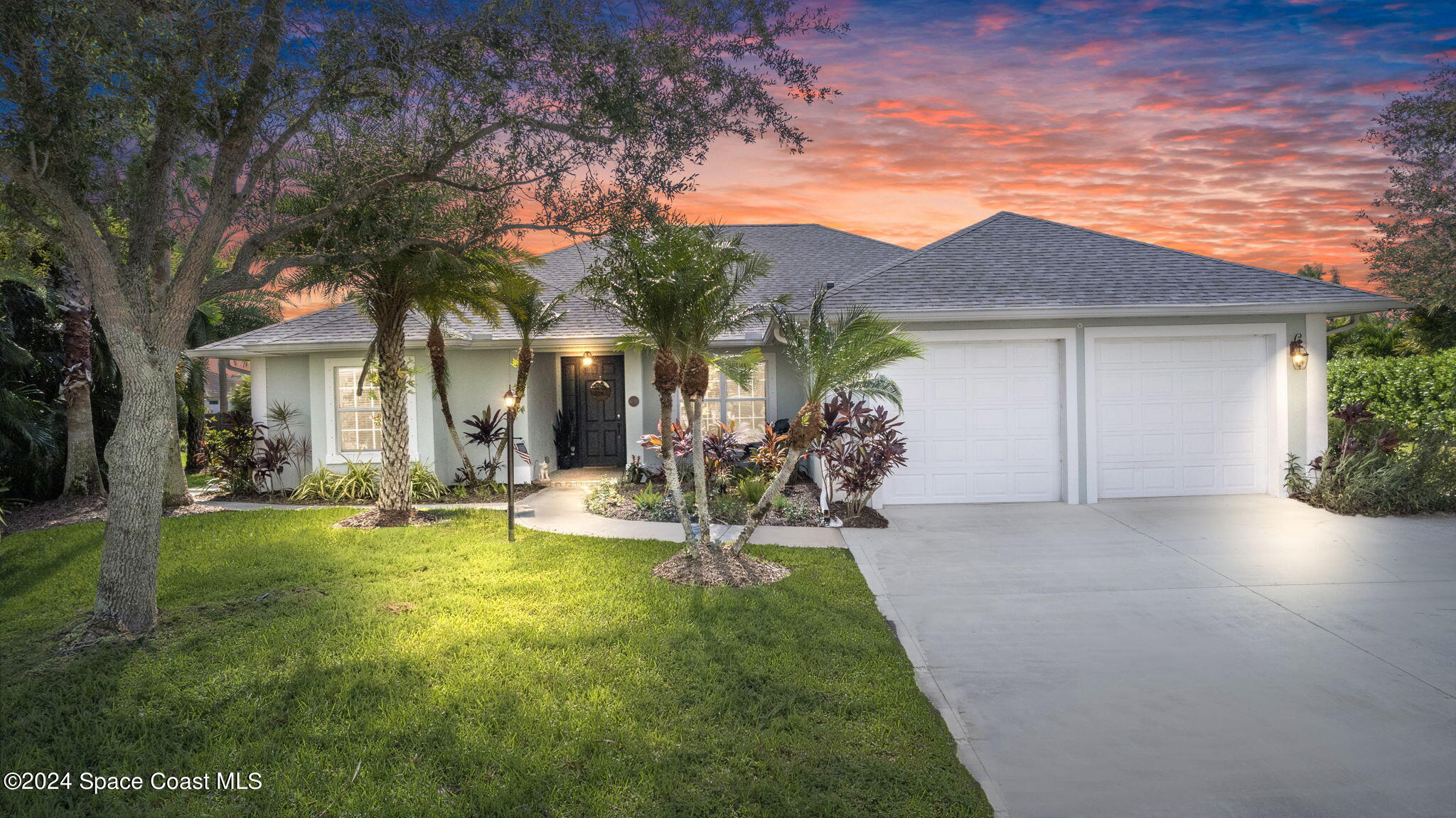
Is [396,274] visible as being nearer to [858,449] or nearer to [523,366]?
[523,366]

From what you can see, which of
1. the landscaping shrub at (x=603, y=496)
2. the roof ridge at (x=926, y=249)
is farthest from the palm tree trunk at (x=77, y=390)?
the roof ridge at (x=926, y=249)

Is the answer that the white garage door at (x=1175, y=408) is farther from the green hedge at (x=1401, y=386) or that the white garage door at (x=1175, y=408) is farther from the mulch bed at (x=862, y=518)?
the green hedge at (x=1401, y=386)

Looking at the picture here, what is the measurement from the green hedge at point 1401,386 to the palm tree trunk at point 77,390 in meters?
22.0

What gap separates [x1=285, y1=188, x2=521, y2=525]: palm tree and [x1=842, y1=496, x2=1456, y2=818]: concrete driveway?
5.72 m

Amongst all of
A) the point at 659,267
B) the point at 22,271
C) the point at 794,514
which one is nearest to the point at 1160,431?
the point at 794,514

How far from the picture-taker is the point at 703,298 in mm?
6910

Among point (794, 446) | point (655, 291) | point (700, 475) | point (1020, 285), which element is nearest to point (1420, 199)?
point (1020, 285)

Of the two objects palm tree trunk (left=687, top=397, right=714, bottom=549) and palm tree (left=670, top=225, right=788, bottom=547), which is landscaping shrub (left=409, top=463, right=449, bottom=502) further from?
palm tree trunk (left=687, top=397, right=714, bottom=549)

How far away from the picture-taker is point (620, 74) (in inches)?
259

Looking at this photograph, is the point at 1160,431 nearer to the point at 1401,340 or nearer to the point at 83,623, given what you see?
the point at 83,623

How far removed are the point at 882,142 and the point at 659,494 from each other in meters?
5.96

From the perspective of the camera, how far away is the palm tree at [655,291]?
670 cm

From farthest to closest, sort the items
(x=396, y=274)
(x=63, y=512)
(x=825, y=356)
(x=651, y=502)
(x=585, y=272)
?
(x=585, y=272)
(x=63, y=512)
(x=651, y=502)
(x=396, y=274)
(x=825, y=356)

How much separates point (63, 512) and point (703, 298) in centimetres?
1068
